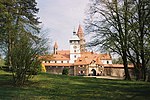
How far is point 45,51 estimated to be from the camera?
17750mm

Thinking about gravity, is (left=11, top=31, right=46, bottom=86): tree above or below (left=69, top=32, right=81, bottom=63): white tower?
below

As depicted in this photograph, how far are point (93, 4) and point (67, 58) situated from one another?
81.1 meters

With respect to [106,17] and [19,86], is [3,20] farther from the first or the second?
[19,86]

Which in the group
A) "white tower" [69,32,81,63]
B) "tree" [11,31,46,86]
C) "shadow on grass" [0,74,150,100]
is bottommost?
"shadow on grass" [0,74,150,100]

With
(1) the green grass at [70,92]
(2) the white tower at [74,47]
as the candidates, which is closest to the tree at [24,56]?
(1) the green grass at [70,92]

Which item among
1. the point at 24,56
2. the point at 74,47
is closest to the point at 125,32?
the point at 24,56

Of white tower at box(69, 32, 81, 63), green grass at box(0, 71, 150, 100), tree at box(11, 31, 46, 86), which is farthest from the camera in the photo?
white tower at box(69, 32, 81, 63)

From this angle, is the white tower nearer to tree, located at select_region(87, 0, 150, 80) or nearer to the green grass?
tree, located at select_region(87, 0, 150, 80)

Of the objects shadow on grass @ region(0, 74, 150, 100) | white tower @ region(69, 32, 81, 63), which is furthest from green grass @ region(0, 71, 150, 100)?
white tower @ region(69, 32, 81, 63)

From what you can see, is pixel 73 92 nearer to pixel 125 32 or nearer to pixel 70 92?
pixel 70 92

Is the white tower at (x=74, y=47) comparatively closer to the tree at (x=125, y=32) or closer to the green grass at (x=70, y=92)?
the tree at (x=125, y=32)

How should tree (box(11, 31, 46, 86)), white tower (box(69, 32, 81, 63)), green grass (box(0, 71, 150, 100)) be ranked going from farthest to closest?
white tower (box(69, 32, 81, 63)) → tree (box(11, 31, 46, 86)) → green grass (box(0, 71, 150, 100))

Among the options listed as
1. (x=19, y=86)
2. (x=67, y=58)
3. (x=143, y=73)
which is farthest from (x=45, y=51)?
(x=67, y=58)

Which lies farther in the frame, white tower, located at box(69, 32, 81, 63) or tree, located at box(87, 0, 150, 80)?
white tower, located at box(69, 32, 81, 63)
